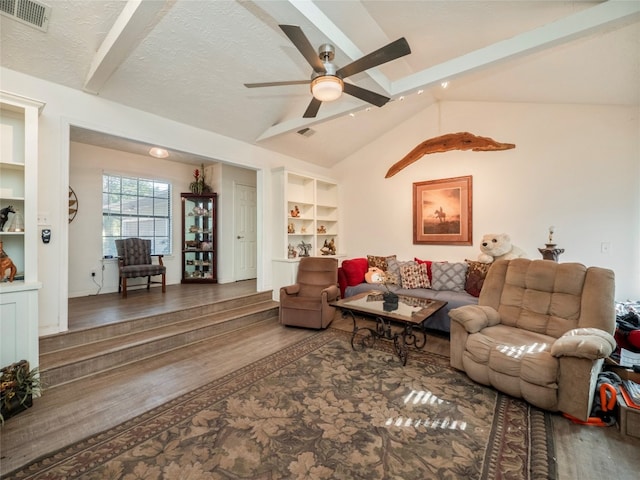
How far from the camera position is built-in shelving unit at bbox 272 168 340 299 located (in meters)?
4.54

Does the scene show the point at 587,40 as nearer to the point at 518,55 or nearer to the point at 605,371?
the point at 518,55

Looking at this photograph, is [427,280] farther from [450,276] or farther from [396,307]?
[396,307]

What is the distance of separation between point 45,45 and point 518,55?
4.14 metres

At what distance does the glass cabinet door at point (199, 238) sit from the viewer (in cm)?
551

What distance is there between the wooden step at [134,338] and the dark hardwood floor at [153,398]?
0.10m

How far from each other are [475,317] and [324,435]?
166 centimetres

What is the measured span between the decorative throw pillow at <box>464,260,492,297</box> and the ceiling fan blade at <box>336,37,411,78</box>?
301 cm

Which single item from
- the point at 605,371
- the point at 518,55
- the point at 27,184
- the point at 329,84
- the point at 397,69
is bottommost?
the point at 605,371

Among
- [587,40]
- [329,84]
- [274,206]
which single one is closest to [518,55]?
[587,40]

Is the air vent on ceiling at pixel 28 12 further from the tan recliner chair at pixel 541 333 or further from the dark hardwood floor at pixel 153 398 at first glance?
the tan recliner chair at pixel 541 333

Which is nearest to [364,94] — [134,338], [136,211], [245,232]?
[134,338]

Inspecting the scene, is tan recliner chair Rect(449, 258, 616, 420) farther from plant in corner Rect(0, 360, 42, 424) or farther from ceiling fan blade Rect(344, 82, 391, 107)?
plant in corner Rect(0, 360, 42, 424)

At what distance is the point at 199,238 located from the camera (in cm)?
561

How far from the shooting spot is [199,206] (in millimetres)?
5547
